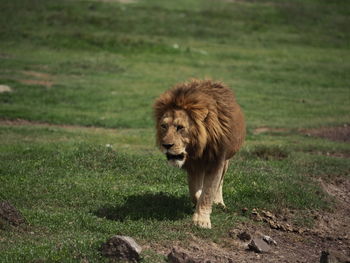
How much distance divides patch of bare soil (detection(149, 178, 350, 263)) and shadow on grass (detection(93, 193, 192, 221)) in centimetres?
101

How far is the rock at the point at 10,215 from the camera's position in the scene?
29.7ft

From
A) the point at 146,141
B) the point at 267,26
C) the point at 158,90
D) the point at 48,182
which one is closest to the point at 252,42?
the point at 267,26

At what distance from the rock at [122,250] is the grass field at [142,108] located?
0.17m

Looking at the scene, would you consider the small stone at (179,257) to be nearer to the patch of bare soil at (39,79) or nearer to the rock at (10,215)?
the rock at (10,215)

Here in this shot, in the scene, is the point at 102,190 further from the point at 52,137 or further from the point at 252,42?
the point at 252,42

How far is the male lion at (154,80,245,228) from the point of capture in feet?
31.1

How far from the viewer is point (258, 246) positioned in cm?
923

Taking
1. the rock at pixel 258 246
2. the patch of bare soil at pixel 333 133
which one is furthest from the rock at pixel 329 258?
the patch of bare soil at pixel 333 133

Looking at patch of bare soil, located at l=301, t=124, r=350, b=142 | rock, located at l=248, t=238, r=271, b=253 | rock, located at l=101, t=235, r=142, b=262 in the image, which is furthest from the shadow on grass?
patch of bare soil, located at l=301, t=124, r=350, b=142

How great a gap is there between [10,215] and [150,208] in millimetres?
2261

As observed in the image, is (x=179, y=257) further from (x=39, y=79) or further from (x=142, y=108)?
(x=39, y=79)

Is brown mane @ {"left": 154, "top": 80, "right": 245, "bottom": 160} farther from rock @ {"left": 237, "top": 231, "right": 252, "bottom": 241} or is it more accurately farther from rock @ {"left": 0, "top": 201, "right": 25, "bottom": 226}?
rock @ {"left": 0, "top": 201, "right": 25, "bottom": 226}

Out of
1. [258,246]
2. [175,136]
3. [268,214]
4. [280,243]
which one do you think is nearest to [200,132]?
[175,136]

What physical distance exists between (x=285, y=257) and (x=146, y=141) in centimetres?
846
